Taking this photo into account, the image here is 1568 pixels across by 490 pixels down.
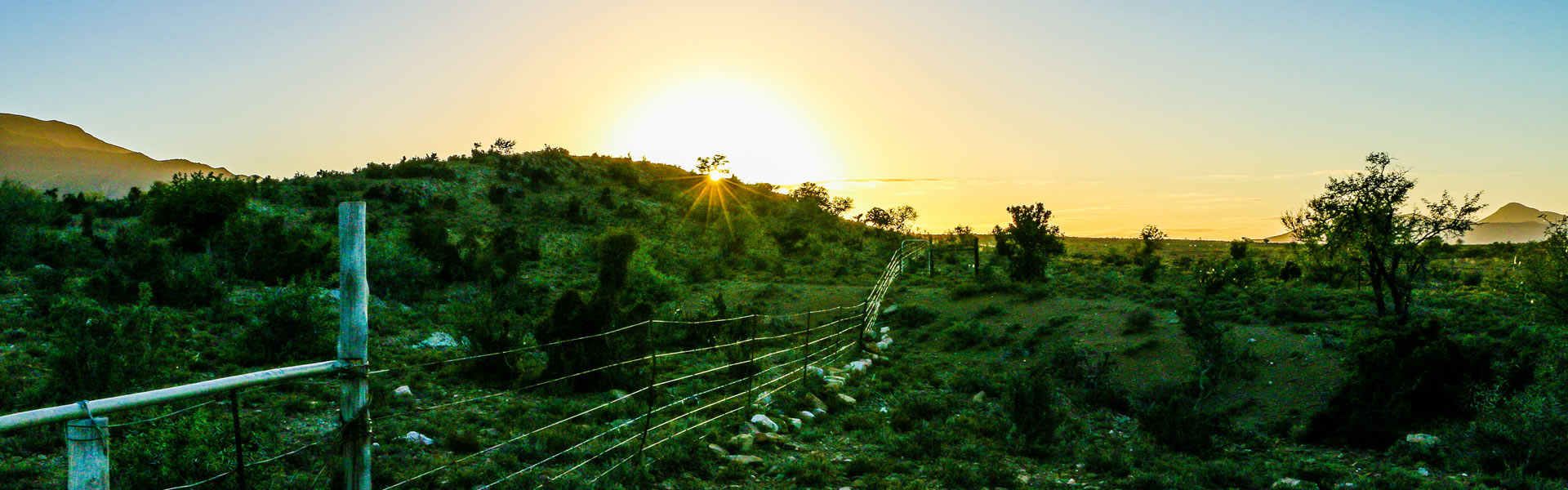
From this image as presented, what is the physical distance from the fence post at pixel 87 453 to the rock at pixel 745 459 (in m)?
A: 6.88

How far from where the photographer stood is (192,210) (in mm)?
27688

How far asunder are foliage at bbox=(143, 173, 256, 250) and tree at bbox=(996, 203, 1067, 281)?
93.0 feet

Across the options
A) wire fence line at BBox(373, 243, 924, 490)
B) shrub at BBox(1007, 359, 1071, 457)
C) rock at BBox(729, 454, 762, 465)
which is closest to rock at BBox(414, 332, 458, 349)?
wire fence line at BBox(373, 243, 924, 490)

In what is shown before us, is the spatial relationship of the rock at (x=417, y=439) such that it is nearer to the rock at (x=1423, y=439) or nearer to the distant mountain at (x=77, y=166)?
the rock at (x=1423, y=439)

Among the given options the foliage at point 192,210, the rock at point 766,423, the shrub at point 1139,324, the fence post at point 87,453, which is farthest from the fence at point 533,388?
the foliage at point 192,210

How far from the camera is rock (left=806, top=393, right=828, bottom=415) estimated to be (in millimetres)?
12852

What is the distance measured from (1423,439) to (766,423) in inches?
353

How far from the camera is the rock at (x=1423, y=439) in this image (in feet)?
34.5

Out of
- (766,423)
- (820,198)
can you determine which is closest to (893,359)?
(766,423)

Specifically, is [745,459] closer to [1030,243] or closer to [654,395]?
[654,395]

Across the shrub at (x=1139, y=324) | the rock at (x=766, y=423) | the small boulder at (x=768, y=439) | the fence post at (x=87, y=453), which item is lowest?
the small boulder at (x=768, y=439)

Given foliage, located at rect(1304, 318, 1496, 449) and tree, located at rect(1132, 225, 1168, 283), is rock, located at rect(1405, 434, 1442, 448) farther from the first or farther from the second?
tree, located at rect(1132, 225, 1168, 283)

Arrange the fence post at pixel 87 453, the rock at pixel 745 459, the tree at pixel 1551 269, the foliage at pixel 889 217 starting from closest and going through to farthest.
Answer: the fence post at pixel 87 453, the rock at pixel 745 459, the tree at pixel 1551 269, the foliage at pixel 889 217

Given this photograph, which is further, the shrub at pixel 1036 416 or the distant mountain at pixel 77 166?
the distant mountain at pixel 77 166
